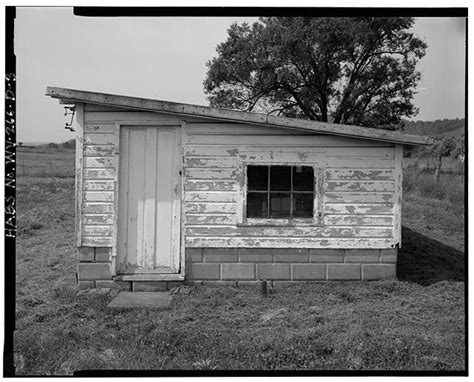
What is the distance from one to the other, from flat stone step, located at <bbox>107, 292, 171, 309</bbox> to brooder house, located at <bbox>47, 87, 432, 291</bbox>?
0.23 meters

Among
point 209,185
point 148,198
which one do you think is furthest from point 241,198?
point 148,198

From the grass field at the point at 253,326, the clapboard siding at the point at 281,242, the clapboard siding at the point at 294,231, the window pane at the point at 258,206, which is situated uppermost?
the window pane at the point at 258,206

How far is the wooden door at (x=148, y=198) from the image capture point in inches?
270

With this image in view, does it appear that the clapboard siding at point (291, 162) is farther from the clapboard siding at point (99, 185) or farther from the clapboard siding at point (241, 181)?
the clapboard siding at point (99, 185)

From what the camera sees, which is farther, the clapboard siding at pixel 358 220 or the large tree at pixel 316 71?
the large tree at pixel 316 71

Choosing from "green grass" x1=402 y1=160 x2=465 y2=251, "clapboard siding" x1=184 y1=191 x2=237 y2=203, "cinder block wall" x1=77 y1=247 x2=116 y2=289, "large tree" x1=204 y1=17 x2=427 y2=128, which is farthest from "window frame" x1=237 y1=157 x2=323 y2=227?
"large tree" x1=204 y1=17 x2=427 y2=128

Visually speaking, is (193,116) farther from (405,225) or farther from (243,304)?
(405,225)

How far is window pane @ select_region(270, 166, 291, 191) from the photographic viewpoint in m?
6.86

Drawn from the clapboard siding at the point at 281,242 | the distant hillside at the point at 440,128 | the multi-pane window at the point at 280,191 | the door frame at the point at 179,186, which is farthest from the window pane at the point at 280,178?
the distant hillside at the point at 440,128

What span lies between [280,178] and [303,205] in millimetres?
497

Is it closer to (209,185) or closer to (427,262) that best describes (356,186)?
(209,185)

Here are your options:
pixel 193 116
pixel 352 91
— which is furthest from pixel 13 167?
pixel 352 91

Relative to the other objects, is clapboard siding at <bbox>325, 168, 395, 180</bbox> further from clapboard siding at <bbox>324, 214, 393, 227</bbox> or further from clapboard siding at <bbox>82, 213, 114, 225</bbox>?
clapboard siding at <bbox>82, 213, 114, 225</bbox>

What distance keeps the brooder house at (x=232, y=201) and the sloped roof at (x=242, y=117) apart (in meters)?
0.15
